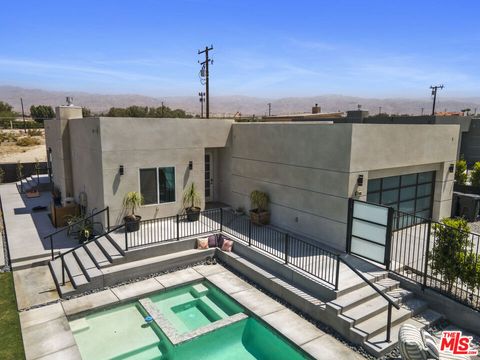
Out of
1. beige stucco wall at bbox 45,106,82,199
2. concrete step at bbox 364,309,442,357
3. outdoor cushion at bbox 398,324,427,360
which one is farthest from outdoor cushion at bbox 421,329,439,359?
beige stucco wall at bbox 45,106,82,199

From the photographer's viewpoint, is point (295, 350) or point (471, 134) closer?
point (295, 350)

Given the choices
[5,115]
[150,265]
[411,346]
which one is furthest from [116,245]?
[5,115]

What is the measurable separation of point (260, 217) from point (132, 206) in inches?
182

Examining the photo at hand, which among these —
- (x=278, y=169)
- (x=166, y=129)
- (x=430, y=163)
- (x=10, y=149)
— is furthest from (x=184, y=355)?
(x=10, y=149)

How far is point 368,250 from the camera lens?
980 cm

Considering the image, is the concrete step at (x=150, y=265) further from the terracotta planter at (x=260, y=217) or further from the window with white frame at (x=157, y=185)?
the window with white frame at (x=157, y=185)

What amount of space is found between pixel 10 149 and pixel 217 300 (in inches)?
1457

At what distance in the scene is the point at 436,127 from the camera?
481 inches

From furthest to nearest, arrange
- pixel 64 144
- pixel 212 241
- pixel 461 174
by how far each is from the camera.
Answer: pixel 461 174
pixel 64 144
pixel 212 241

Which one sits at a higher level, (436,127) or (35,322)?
(436,127)

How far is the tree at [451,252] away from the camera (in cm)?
785

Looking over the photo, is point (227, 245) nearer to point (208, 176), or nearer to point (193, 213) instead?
point (193, 213)

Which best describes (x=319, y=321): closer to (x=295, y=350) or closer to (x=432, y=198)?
(x=295, y=350)

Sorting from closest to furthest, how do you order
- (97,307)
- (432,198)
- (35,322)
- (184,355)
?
(184,355), (35,322), (97,307), (432,198)
